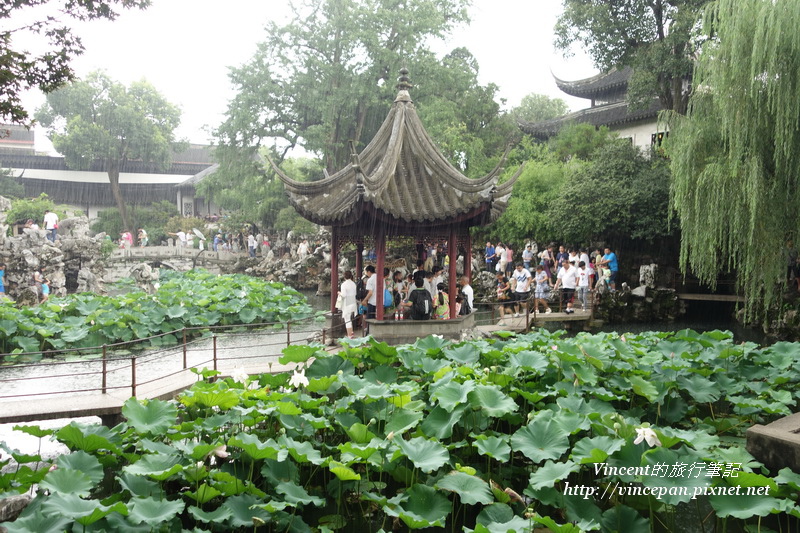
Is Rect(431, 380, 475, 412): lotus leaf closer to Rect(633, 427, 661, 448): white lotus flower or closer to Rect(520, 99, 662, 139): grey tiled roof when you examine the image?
Rect(633, 427, 661, 448): white lotus flower

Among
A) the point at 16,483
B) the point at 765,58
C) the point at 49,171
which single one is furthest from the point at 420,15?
the point at 49,171

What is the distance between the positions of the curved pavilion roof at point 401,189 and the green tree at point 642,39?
32.3 ft

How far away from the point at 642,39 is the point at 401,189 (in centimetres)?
1294

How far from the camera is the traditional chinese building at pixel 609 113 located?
24.0 metres

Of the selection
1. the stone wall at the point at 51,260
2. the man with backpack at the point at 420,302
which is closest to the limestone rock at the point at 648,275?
the man with backpack at the point at 420,302

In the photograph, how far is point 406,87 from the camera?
1020 cm

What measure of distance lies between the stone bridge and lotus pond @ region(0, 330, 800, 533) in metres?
24.1

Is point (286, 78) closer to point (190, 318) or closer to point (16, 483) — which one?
point (190, 318)

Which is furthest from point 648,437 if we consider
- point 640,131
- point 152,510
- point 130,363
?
point 640,131

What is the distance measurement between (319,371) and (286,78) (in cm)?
2082

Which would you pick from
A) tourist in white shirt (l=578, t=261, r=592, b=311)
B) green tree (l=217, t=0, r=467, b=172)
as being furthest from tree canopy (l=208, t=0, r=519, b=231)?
tourist in white shirt (l=578, t=261, r=592, b=311)

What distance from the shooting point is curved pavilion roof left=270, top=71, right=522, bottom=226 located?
28.9 ft

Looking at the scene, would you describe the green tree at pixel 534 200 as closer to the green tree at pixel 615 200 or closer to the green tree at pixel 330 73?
the green tree at pixel 615 200

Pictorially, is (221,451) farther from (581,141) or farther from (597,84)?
(597,84)
